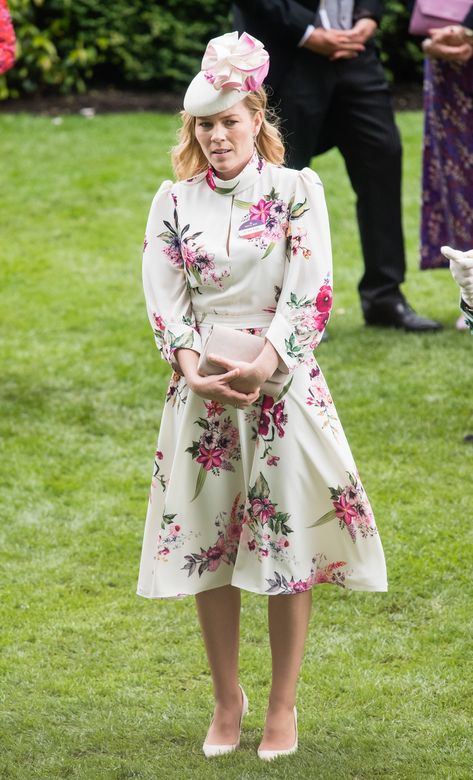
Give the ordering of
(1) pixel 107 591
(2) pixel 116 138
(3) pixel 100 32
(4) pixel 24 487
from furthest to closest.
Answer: (3) pixel 100 32 < (2) pixel 116 138 < (4) pixel 24 487 < (1) pixel 107 591

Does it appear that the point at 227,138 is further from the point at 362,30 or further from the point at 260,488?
the point at 362,30

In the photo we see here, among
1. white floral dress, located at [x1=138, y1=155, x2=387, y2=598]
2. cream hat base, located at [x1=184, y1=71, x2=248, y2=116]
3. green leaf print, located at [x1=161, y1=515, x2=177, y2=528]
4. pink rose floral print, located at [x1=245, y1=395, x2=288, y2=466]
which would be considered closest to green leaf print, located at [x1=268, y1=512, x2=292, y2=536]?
white floral dress, located at [x1=138, y1=155, x2=387, y2=598]

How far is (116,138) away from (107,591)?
281 inches

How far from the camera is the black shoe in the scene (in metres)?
6.60

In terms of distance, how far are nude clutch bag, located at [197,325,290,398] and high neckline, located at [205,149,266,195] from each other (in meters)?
0.32

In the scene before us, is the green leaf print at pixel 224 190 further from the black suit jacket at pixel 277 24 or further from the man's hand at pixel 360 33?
the man's hand at pixel 360 33

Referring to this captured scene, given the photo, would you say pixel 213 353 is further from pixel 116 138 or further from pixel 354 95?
pixel 116 138

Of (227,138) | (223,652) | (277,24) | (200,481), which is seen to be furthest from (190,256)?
(277,24)

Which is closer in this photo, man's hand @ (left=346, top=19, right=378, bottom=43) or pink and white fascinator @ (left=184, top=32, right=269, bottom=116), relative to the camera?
pink and white fascinator @ (left=184, top=32, right=269, bottom=116)

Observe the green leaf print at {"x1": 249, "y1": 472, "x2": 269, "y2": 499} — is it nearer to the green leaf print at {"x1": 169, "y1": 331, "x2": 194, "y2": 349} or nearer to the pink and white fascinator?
the green leaf print at {"x1": 169, "y1": 331, "x2": 194, "y2": 349}

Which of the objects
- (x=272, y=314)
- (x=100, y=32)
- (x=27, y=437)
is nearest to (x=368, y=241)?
(x=27, y=437)

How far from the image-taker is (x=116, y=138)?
10.8 m

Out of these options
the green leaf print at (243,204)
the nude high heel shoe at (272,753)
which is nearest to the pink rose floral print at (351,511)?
the nude high heel shoe at (272,753)

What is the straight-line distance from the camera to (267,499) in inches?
120
